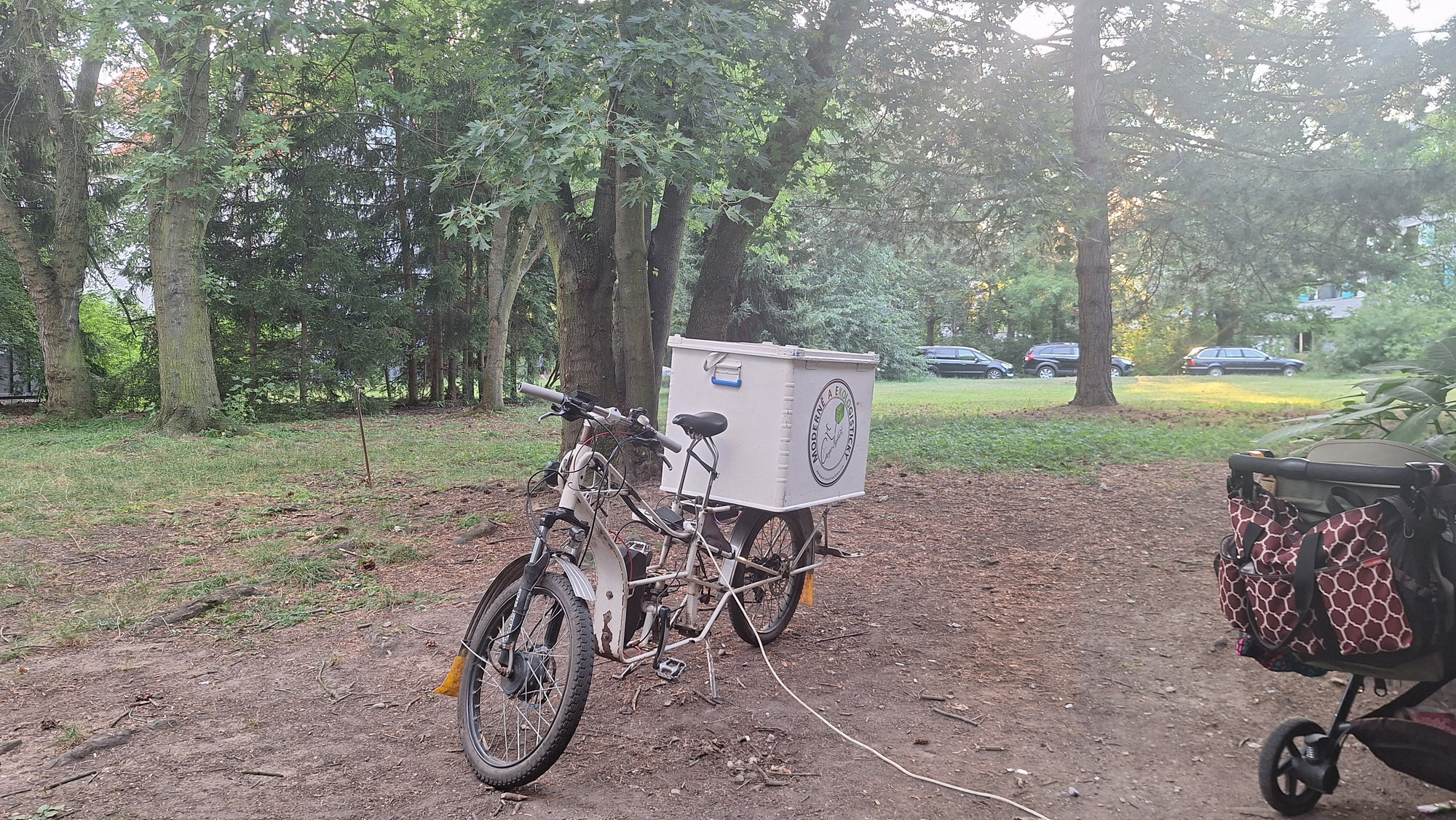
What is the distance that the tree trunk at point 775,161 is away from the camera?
25.9ft

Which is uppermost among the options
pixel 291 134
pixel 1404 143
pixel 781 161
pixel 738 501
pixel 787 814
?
pixel 291 134

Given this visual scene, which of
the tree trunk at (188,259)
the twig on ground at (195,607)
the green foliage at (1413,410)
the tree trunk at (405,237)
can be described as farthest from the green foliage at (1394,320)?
the twig on ground at (195,607)

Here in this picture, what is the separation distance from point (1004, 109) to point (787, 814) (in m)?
6.94

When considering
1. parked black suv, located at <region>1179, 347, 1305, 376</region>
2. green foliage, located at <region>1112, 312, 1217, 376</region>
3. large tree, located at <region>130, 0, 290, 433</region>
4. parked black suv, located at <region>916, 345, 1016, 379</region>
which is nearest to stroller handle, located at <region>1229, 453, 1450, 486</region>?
large tree, located at <region>130, 0, 290, 433</region>

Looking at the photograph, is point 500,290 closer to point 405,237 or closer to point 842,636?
point 405,237

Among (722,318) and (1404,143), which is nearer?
(722,318)

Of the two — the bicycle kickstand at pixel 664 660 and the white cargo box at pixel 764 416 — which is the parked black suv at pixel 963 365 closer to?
the white cargo box at pixel 764 416

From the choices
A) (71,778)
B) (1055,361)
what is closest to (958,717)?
(71,778)

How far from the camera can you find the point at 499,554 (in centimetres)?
630

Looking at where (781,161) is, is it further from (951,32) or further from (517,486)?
(517,486)

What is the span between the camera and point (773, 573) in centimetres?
426

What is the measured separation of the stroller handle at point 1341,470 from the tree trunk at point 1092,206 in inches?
240

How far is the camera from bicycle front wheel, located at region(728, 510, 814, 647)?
422 cm

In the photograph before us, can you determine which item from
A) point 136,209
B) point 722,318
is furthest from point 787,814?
point 136,209
